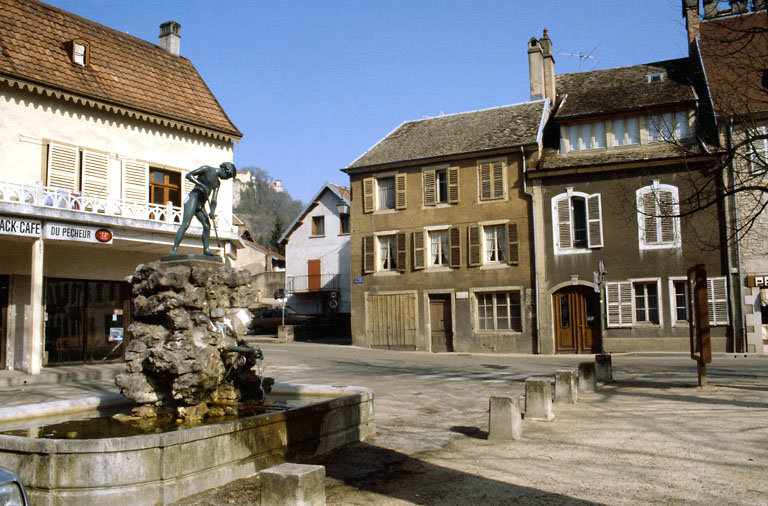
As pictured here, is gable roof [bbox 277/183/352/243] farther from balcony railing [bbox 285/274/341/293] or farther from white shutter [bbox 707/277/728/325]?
white shutter [bbox 707/277/728/325]

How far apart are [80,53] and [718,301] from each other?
22.7 meters

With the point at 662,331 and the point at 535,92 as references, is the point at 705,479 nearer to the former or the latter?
the point at 662,331

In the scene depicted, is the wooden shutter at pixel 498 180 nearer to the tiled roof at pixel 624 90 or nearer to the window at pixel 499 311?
the tiled roof at pixel 624 90

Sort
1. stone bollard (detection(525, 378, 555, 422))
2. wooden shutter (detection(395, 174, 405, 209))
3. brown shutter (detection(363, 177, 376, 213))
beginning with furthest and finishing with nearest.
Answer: brown shutter (detection(363, 177, 376, 213)) → wooden shutter (detection(395, 174, 405, 209)) → stone bollard (detection(525, 378, 555, 422))

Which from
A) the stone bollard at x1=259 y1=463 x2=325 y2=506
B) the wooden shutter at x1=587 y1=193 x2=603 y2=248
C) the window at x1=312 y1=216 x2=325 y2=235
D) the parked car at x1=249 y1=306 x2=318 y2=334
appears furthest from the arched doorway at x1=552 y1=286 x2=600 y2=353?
the stone bollard at x1=259 y1=463 x2=325 y2=506

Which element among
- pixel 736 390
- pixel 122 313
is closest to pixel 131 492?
pixel 736 390

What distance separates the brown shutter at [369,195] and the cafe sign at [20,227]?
52.5 feet

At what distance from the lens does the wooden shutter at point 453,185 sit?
1113 inches

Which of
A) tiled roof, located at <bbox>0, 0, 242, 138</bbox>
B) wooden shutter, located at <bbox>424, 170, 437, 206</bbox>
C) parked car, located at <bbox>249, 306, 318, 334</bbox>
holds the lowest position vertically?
parked car, located at <bbox>249, 306, 318, 334</bbox>

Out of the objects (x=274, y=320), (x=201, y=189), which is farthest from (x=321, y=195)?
(x=201, y=189)

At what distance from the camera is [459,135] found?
29.7 m

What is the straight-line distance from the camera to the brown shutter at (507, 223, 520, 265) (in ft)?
87.7

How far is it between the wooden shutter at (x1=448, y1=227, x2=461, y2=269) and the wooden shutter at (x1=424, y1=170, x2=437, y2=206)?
1.69m

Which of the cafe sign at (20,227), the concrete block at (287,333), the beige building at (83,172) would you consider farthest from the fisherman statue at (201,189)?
the concrete block at (287,333)
